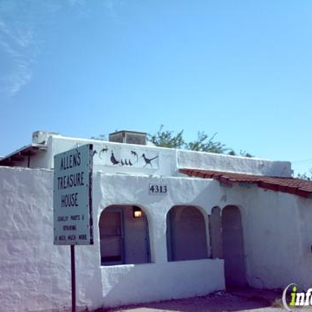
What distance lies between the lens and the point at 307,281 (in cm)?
1188

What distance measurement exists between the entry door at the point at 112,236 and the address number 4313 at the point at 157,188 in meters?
1.37

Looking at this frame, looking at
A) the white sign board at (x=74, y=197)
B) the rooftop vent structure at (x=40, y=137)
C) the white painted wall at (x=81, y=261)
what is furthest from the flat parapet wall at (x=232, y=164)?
the white sign board at (x=74, y=197)

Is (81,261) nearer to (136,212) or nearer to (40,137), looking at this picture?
(136,212)

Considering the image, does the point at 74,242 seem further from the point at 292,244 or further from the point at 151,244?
the point at 292,244

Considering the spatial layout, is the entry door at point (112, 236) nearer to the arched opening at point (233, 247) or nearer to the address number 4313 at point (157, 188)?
the address number 4313 at point (157, 188)

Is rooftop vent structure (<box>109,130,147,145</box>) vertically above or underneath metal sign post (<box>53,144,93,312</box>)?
above

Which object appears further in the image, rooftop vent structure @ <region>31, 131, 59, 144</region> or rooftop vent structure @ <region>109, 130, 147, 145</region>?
rooftop vent structure @ <region>109, 130, 147, 145</region>

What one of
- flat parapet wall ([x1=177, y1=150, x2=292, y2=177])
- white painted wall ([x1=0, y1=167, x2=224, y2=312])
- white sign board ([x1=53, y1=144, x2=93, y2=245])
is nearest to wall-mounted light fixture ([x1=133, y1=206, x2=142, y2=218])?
white painted wall ([x1=0, y1=167, x2=224, y2=312])

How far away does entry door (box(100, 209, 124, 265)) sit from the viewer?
12.1 m

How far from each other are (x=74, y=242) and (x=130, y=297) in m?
6.07

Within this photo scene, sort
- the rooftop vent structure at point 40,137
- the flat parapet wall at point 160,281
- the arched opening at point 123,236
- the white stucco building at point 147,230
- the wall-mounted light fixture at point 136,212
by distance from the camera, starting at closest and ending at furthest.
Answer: the white stucco building at point 147,230, the flat parapet wall at point 160,281, the arched opening at point 123,236, the rooftop vent structure at point 40,137, the wall-mounted light fixture at point 136,212

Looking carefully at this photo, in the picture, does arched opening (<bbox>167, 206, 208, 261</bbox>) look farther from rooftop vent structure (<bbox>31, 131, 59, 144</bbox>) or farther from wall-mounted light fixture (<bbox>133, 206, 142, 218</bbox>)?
rooftop vent structure (<bbox>31, 131, 59, 144</bbox>)

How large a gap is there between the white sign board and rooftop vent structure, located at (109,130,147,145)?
28.1 feet

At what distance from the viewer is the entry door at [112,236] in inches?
477
